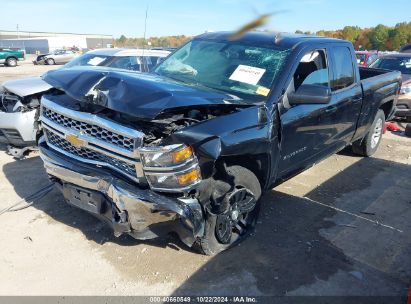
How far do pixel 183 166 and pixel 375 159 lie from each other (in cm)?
483

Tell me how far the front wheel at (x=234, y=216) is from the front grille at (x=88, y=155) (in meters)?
0.75

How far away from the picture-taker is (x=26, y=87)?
586cm

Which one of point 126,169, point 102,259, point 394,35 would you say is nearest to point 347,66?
point 126,169

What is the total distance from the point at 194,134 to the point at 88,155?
1020mm

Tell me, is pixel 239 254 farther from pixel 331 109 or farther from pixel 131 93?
pixel 331 109

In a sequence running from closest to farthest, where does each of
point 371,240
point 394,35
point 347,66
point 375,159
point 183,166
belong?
point 183,166
point 371,240
point 347,66
point 375,159
point 394,35

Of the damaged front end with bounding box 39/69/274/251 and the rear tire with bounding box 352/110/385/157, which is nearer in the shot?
the damaged front end with bounding box 39/69/274/251

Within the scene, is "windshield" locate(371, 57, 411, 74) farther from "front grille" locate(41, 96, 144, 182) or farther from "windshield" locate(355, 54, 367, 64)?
"front grille" locate(41, 96, 144, 182)

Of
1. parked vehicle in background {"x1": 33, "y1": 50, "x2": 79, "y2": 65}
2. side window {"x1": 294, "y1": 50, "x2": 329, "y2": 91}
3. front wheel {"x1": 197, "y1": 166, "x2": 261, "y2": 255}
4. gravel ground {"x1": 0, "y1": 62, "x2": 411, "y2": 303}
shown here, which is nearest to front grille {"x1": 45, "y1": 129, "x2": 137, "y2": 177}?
front wheel {"x1": 197, "y1": 166, "x2": 261, "y2": 255}

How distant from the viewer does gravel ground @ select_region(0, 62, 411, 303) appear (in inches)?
123

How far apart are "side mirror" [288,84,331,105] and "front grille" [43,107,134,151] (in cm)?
167

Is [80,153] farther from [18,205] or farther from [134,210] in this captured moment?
[18,205]

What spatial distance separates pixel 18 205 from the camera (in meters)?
4.44

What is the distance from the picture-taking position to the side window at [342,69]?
4.73 m
